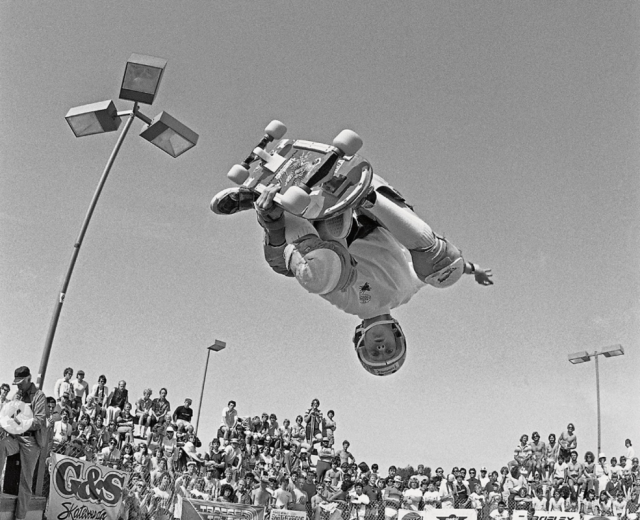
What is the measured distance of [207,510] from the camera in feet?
32.4

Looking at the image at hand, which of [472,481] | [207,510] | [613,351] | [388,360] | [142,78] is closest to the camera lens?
[388,360]

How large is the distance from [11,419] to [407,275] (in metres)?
4.04

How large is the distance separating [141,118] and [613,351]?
35.7ft

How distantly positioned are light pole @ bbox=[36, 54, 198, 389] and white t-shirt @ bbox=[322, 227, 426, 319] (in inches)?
147

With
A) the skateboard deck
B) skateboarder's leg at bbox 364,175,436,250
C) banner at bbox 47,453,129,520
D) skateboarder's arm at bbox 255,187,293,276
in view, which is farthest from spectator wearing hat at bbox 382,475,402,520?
the skateboard deck

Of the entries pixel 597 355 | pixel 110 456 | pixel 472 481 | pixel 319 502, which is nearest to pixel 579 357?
pixel 597 355

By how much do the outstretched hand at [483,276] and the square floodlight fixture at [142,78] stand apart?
426 cm

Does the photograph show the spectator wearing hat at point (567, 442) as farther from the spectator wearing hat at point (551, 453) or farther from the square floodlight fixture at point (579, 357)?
the square floodlight fixture at point (579, 357)

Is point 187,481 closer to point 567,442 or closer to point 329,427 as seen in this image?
point 329,427

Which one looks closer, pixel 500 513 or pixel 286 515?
pixel 286 515

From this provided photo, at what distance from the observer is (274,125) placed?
4.34m

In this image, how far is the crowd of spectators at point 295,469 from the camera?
425 inches

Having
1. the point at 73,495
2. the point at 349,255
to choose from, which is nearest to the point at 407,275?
the point at 349,255

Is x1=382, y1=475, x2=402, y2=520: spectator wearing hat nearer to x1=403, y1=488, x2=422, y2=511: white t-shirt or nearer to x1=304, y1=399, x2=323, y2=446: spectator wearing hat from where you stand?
x1=403, y1=488, x2=422, y2=511: white t-shirt
